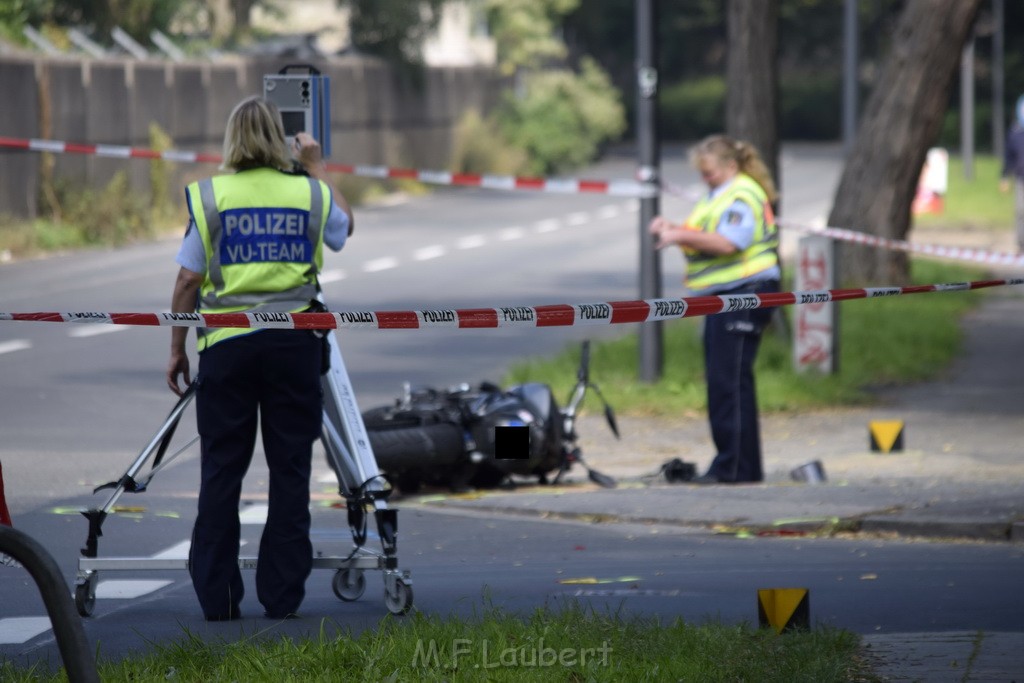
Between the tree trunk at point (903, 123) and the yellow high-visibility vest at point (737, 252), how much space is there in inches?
301

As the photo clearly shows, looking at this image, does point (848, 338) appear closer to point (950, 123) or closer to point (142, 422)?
point (142, 422)

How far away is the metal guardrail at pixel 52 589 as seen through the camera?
159 inches

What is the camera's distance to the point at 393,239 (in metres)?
26.6

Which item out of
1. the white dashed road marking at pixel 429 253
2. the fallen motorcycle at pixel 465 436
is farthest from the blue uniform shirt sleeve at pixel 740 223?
the white dashed road marking at pixel 429 253

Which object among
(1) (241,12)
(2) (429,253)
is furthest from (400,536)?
(1) (241,12)

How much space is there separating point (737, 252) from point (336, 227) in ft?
10.8

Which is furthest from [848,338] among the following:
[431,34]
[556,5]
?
[556,5]

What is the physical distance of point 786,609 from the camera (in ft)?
19.3

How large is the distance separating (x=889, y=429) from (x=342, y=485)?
4.56m

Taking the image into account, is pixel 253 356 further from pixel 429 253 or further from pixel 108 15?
pixel 108 15

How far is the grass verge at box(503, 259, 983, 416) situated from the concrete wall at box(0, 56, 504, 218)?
877 cm

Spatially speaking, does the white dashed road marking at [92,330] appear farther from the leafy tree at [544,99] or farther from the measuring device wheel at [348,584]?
the leafy tree at [544,99]

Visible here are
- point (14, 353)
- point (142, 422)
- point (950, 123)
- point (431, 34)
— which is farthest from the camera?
point (950, 123)

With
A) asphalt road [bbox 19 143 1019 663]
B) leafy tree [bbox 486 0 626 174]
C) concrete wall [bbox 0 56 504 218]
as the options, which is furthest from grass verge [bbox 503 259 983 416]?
leafy tree [bbox 486 0 626 174]
